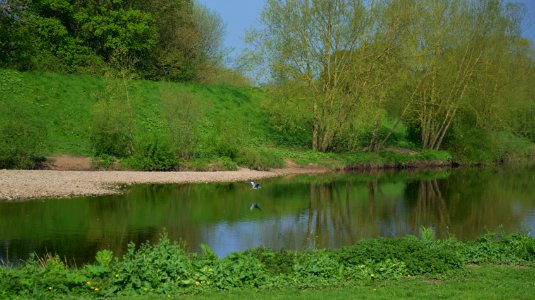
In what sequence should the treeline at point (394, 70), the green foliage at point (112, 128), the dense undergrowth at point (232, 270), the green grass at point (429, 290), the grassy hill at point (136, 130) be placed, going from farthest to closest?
1. the treeline at point (394, 70)
2. the green foliage at point (112, 128)
3. the grassy hill at point (136, 130)
4. the dense undergrowth at point (232, 270)
5. the green grass at point (429, 290)

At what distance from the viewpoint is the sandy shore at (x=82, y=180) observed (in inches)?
937

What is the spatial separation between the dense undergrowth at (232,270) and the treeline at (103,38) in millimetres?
30708

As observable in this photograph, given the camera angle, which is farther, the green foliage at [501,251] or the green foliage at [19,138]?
the green foliage at [19,138]

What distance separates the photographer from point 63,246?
50.4 feet

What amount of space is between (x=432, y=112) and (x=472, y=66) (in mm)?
4485

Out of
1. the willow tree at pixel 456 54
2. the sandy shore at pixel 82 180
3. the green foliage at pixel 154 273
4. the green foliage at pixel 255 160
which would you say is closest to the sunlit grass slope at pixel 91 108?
the green foliage at pixel 255 160

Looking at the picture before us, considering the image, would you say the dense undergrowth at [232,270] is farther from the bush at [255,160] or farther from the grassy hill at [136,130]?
the bush at [255,160]

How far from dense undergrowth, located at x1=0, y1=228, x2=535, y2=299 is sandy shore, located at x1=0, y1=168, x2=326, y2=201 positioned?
1354 centimetres

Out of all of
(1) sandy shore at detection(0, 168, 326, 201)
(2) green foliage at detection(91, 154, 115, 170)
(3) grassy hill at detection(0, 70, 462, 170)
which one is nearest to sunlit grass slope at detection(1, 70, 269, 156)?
(3) grassy hill at detection(0, 70, 462, 170)

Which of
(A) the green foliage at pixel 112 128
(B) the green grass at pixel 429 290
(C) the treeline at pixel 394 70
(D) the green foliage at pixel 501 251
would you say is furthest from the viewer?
(C) the treeline at pixel 394 70

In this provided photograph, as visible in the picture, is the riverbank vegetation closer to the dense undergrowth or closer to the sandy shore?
the sandy shore

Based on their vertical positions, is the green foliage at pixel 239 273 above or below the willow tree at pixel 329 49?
below

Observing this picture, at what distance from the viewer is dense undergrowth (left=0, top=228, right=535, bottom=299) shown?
31.5 ft

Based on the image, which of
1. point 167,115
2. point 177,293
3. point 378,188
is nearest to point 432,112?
point 378,188
